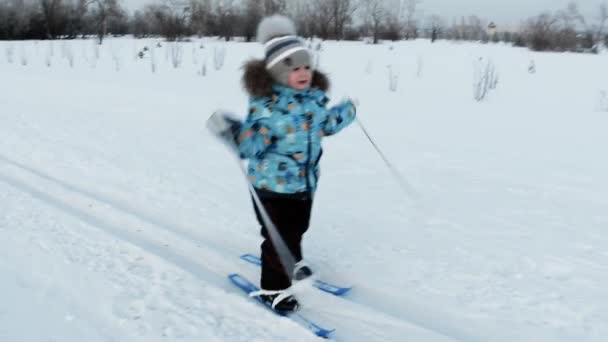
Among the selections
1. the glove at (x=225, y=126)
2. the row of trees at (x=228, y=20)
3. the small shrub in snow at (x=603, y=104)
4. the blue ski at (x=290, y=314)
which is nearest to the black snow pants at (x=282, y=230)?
the blue ski at (x=290, y=314)

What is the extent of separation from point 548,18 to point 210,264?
2443 cm

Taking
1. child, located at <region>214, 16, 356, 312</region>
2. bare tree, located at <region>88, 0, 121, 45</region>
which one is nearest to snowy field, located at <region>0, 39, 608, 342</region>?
child, located at <region>214, 16, 356, 312</region>

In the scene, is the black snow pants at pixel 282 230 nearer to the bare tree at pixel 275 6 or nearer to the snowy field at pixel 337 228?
the snowy field at pixel 337 228

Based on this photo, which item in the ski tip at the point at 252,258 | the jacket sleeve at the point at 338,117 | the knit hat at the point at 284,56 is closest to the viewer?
the knit hat at the point at 284,56

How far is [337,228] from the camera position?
4016mm

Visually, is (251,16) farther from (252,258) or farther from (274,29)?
(274,29)

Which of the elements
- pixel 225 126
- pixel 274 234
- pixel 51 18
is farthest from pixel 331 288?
pixel 51 18

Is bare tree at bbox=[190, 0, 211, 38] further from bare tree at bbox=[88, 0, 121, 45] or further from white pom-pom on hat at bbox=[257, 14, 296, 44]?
white pom-pom on hat at bbox=[257, 14, 296, 44]

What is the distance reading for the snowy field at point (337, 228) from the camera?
2.71 meters

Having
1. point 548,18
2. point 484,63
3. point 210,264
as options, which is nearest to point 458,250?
point 210,264

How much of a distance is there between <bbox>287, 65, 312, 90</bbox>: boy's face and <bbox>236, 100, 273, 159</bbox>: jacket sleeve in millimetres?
180

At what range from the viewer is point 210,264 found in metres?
3.37

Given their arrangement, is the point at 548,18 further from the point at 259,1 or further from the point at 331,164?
the point at 331,164

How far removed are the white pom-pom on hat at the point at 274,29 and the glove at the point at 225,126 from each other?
1.71ft
